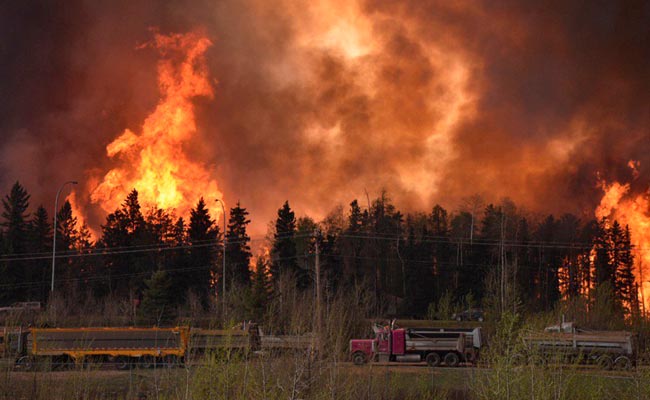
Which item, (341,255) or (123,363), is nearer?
(123,363)

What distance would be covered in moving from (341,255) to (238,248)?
45.4 feet

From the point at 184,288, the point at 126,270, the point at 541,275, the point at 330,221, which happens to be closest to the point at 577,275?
the point at 541,275

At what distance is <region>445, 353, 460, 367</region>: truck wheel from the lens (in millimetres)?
45438

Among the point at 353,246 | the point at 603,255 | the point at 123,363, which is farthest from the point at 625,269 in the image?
the point at 123,363

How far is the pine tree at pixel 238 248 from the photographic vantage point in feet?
278

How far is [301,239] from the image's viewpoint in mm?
95000

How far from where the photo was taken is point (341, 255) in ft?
291

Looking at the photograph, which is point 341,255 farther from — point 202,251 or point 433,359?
point 433,359

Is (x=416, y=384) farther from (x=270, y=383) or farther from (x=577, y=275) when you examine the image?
(x=577, y=275)

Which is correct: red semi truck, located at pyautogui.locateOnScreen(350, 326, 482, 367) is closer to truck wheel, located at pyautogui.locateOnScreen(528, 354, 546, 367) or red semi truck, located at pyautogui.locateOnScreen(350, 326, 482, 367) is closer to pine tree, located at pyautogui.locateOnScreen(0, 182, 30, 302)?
truck wheel, located at pyautogui.locateOnScreen(528, 354, 546, 367)

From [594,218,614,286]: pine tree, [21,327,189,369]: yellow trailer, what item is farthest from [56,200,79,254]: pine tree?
[594,218,614,286]: pine tree

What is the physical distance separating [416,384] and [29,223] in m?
71.6

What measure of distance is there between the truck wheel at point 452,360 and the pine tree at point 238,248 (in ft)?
128

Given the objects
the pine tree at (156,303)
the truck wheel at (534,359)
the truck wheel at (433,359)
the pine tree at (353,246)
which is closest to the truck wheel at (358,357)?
the truck wheel at (433,359)
